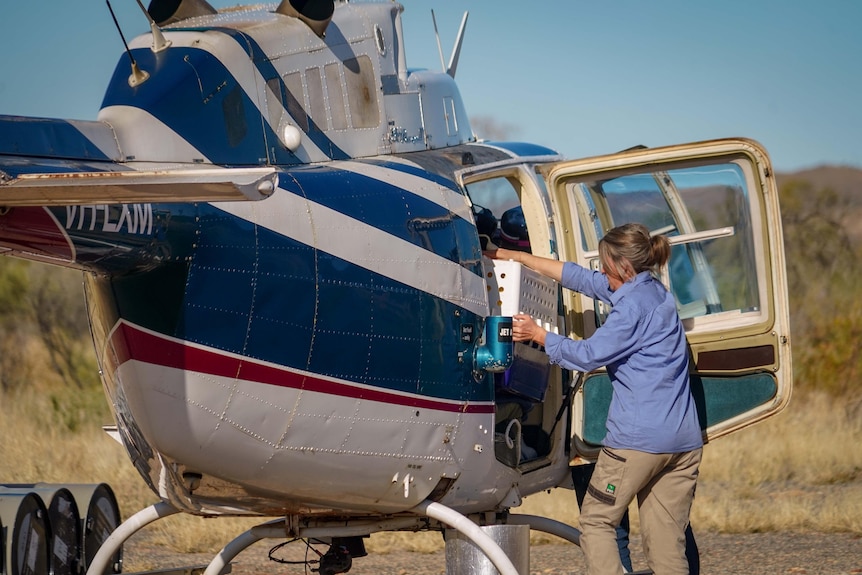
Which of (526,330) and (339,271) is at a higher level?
(339,271)

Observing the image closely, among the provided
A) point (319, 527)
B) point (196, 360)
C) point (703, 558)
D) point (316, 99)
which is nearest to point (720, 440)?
point (703, 558)

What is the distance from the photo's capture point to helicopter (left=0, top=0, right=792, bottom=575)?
4.95 metres

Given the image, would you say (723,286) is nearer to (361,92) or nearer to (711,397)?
(711,397)

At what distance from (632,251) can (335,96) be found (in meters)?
1.77

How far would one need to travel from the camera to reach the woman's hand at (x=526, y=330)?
19.8 feet

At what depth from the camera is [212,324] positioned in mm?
5016

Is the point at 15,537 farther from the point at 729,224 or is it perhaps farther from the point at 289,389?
the point at 729,224

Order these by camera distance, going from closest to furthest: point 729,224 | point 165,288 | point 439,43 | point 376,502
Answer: point 165,288 → point 376,502 → point 729,224 → point 439,43

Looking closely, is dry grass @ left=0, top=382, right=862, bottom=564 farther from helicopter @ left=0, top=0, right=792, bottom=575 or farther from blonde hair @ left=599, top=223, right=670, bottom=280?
blonde hair @ left=599, top=223, right=670, bottom=280

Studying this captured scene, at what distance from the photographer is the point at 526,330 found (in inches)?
239

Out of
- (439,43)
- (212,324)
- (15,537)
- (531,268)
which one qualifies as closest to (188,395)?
(212,324)

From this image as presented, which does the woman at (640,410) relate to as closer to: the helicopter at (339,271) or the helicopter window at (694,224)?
the helicopter at (339,271)

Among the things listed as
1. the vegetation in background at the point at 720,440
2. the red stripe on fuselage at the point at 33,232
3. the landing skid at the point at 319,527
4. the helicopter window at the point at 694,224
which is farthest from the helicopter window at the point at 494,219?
A: the vegetation in background at the point at 720,440

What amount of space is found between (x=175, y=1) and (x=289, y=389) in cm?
267
